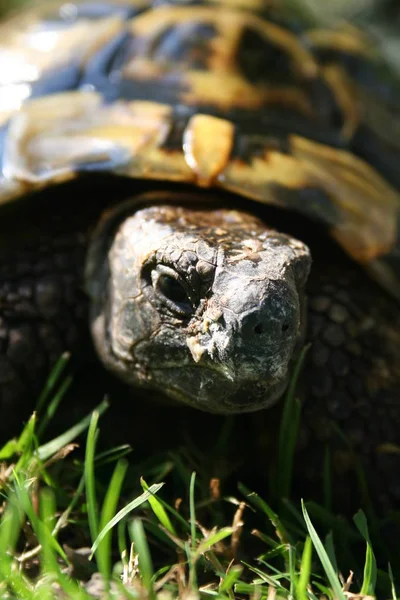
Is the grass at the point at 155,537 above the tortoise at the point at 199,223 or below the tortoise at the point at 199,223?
below

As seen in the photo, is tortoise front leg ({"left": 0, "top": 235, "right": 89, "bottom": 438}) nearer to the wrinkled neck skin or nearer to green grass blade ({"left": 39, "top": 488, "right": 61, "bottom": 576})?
the wrinkled neck skin

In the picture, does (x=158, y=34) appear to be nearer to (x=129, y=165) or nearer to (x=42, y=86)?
(x=42, y=86)

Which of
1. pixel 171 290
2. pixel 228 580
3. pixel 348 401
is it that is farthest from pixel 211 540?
pixel 348 401

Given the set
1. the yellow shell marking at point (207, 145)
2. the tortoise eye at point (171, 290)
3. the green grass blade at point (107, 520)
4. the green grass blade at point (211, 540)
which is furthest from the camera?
the yellow shell marking at point (207, 145)

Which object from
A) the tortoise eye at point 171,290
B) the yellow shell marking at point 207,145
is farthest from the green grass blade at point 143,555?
the yellow shell marking at point 207,145

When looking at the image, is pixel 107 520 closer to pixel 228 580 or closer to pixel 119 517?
pixel 119 517

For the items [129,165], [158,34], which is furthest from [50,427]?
[158,34]

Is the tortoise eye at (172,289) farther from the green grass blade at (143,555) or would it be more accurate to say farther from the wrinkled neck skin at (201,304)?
the green grass blade at (143,555)

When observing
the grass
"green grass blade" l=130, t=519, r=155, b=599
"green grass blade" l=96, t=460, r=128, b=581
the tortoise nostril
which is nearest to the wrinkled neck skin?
the tortoise nostril
